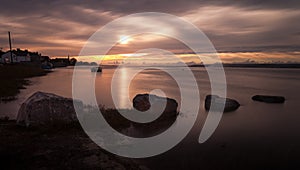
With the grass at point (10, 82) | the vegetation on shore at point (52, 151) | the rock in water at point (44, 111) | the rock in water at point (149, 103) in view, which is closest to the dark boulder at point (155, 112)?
the rock in water at point (149, 103)

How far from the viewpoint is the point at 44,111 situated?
41.1ft

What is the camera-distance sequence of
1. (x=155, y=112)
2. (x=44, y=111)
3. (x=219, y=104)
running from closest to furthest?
1. (x=44, y=111)
2. (x=155, y=112)
3. (x=219, y=104)

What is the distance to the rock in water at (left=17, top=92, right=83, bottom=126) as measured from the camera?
12336mm

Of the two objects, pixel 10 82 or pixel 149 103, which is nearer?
pixel 149 103

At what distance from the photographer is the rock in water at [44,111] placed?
40.5 ft

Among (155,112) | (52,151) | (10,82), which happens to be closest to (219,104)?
(155,112)

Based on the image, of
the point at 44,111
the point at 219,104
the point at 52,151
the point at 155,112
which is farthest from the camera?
the point at 219,104

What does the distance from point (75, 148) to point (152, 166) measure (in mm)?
3317

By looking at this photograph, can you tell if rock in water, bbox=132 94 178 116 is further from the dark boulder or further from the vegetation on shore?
the vegetation on shore

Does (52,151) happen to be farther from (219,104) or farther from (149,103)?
(219,104)

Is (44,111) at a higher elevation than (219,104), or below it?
higher

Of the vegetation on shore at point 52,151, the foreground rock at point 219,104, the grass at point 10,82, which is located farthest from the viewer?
the grass at point 10,82

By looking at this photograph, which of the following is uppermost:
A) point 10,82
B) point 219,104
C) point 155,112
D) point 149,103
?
point 10,82

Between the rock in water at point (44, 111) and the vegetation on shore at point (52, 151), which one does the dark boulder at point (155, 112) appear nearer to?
the vegetation on shore at point (52, 151)
